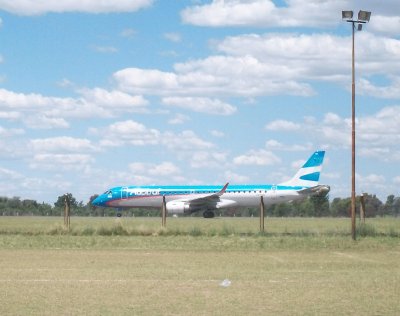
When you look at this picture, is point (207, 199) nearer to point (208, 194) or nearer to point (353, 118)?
point (208, 194)

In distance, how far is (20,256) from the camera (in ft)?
72.9

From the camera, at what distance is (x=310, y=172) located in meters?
73.1

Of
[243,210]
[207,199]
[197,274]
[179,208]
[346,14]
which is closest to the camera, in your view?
[197,274]

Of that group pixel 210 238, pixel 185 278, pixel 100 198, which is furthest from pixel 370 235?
pixel 100 198

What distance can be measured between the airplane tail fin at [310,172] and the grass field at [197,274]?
41.1 metres

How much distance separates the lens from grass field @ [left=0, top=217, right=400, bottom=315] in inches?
498

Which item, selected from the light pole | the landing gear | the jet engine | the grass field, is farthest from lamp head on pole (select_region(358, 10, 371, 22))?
the landing gear

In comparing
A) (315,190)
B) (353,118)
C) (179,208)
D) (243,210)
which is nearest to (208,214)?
(179,208)

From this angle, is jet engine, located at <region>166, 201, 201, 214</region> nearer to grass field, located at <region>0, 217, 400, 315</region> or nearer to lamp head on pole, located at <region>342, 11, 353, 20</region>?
grass field, located at <region>0, 217, 400, 315</region>

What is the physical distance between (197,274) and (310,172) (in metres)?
56.3

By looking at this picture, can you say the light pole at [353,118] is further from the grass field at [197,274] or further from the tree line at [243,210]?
the tree line at [243,210]

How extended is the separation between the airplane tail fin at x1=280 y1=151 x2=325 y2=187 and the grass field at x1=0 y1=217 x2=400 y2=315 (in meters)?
41.1

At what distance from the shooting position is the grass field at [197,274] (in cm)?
1264

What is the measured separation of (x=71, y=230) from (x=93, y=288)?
57.7 ft
